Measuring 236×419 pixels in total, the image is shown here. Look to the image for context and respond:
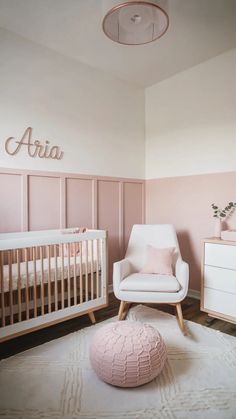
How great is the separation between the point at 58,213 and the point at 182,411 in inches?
75.7

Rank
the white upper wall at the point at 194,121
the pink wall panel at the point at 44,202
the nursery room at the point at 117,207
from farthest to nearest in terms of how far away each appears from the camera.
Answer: the white upper wall at the point at 194,121
the pink wall panel at the point at 44,202
the nursery room at the point at 117,207

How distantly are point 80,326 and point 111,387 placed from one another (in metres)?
0.82

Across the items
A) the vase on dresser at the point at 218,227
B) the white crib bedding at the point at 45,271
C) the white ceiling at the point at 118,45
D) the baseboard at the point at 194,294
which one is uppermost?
the white ceiling at the point at 118,45

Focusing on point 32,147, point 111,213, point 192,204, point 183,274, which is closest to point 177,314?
point 183,274

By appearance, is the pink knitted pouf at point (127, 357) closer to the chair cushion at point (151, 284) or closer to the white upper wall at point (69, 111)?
the chair cushion at point (151, 284)

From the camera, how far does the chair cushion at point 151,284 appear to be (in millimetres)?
2119

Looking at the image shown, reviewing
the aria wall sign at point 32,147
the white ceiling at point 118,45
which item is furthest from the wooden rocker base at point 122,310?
the white ceiling at point 118,45

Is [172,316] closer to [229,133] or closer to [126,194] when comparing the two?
[126,194]

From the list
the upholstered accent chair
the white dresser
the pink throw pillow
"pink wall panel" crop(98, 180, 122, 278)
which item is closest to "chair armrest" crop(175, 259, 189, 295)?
the upholstered accent chair

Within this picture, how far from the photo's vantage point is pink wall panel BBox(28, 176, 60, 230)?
2480 mm

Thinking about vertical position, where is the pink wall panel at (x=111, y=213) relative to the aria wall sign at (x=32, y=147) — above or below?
A: below

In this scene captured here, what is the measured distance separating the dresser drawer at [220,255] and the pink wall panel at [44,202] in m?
1.50

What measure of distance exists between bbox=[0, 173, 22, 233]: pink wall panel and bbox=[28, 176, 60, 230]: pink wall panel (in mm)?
Answer: 111

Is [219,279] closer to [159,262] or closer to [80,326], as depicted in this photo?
[159,262]
